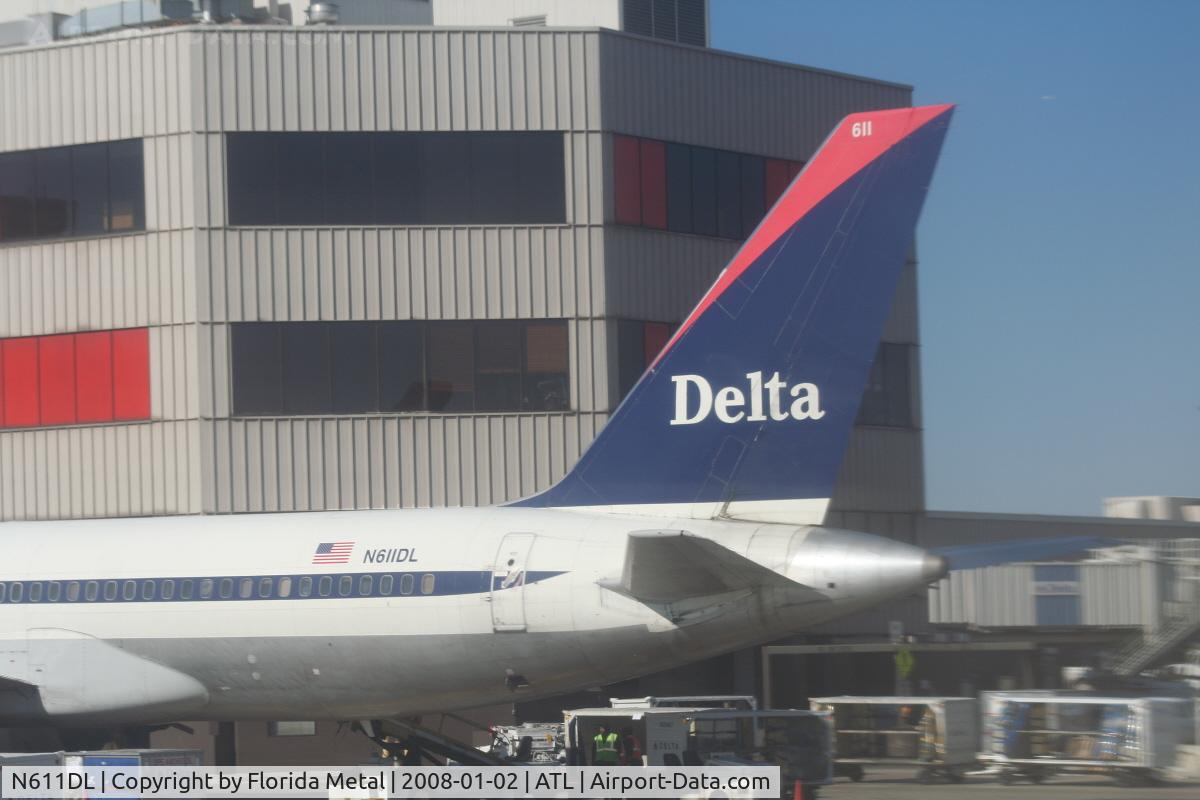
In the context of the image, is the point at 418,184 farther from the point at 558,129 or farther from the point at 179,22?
the point at 179,22

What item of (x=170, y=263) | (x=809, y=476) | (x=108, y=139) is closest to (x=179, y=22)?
(x=108, y=139)

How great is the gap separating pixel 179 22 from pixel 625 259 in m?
13.1

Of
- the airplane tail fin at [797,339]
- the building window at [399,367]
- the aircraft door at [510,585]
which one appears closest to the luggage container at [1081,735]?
the airplane tail fin at [797,339]

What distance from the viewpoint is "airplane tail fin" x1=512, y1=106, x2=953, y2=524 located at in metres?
20.8

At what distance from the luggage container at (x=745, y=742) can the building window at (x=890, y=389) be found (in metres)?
14.2

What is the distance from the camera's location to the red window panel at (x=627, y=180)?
35875mm

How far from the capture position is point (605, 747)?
89.6 ft

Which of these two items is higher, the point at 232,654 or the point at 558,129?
the point at 558,129

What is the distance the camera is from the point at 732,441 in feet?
69.7

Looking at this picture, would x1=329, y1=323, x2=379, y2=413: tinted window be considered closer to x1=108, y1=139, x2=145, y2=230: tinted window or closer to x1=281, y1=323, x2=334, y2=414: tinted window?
x1=281, y1=323, x2=334, y2=414: tinted window

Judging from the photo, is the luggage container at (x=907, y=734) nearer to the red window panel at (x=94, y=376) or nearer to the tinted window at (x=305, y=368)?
the tinted window at (x=305, y=368)

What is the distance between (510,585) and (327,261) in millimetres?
15965

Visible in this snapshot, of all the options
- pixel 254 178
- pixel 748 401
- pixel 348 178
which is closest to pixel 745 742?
pixel 748 401

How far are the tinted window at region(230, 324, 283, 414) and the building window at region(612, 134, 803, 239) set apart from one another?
8.45m
